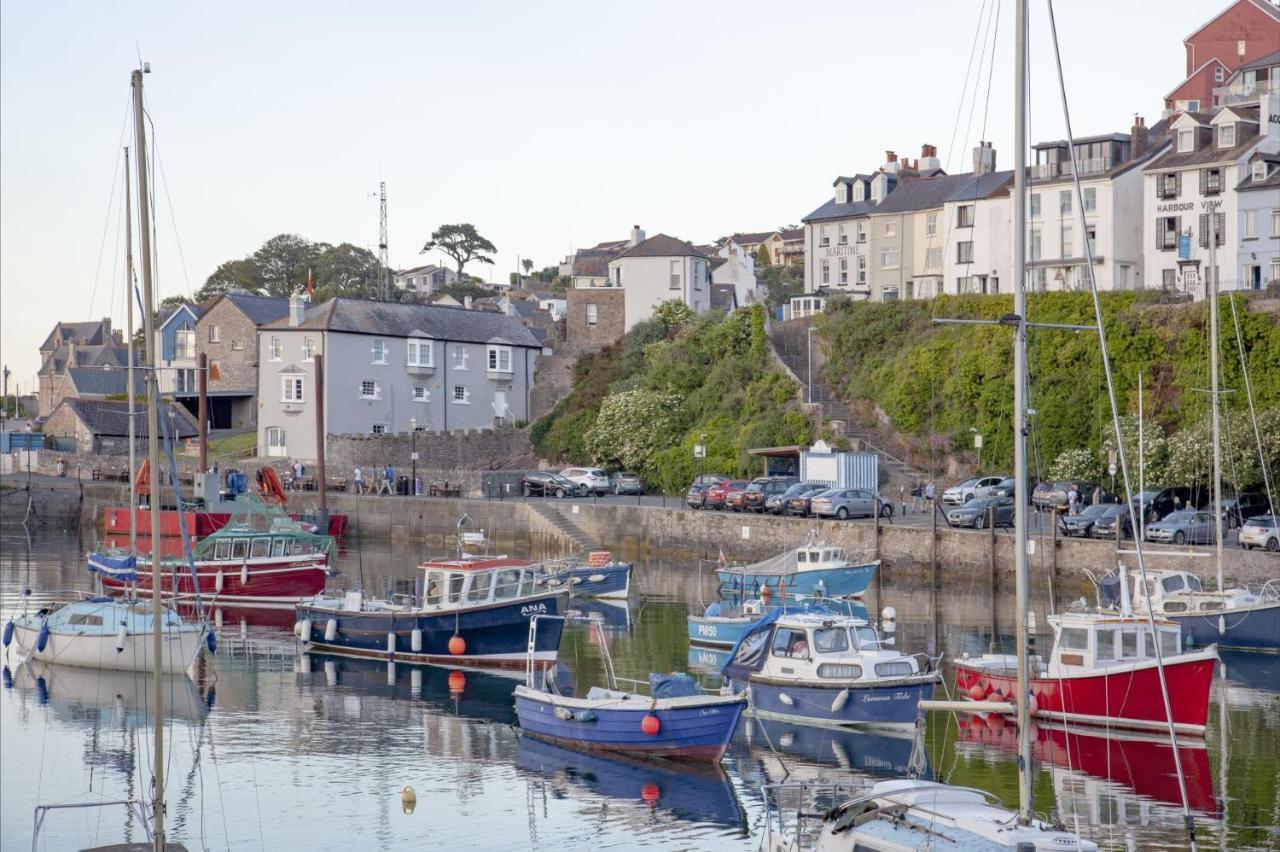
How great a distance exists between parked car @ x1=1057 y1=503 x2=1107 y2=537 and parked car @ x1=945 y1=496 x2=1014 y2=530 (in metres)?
2.78

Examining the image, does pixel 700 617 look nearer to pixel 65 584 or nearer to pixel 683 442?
pixel 65 584

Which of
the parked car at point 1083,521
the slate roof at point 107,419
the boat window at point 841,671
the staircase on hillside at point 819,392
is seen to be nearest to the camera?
the boat window at point 841,671

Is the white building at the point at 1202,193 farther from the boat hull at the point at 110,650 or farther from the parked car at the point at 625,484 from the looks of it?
the boat hull at the point at 110,650

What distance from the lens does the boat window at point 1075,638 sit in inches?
1065

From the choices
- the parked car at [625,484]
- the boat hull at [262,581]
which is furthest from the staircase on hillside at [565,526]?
the boat hull at [262,581]

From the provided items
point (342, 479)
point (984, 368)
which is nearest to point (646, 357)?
point (342, 479)

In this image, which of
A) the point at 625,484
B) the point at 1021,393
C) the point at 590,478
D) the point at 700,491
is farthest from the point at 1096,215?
the point at 1021,393

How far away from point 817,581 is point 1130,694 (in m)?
17.7

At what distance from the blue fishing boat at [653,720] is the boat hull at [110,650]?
10.0 meters

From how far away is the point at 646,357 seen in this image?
255ft

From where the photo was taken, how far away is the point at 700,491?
5841cm

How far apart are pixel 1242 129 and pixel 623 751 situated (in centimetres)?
4743

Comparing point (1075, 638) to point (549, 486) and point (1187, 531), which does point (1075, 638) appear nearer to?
point (1187, 531)

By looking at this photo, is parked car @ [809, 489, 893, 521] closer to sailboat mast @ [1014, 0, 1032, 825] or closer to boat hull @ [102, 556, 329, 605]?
boat hull @ [102, 556, 329, 605]
